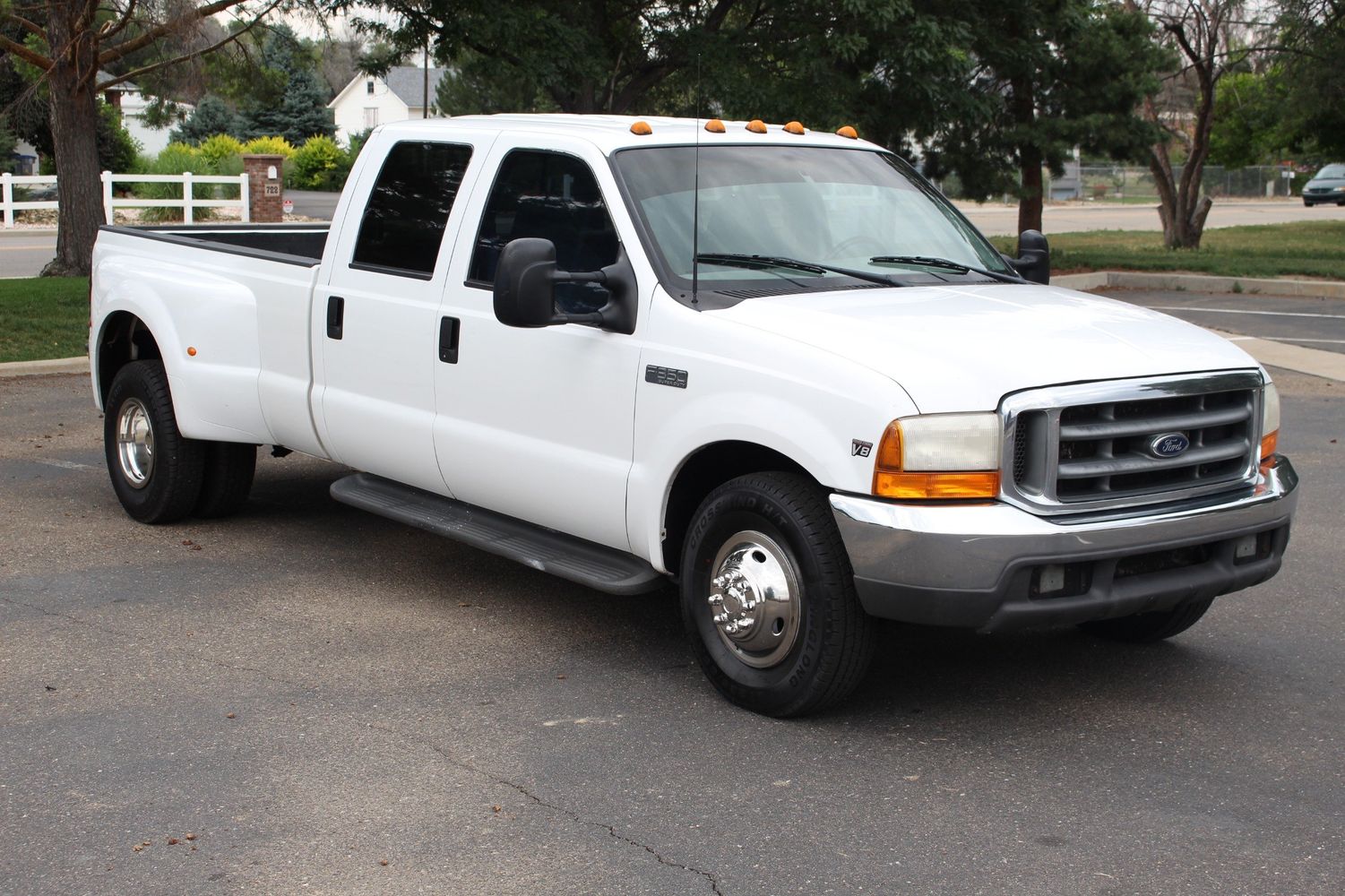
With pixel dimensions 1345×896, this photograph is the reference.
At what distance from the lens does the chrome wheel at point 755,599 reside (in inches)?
203

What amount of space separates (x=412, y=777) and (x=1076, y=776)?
2010 mm

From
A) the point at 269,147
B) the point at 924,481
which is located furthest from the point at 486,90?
the point at 924,481

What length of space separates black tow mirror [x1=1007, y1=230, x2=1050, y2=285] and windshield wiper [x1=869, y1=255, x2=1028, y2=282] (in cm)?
49

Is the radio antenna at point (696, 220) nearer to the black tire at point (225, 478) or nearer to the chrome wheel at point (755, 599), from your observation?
the chrome wheel at point (755, 599)

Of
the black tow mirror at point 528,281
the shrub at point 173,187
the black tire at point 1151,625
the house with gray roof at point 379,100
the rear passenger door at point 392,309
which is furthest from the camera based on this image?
the house with gray roof at point 379,100

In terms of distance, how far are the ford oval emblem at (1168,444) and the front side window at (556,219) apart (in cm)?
203

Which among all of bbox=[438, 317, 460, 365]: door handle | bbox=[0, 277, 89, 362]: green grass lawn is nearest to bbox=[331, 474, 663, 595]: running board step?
bbox=[438, 317, 460, 365]: door handle

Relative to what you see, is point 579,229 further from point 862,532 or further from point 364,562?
point 364,562

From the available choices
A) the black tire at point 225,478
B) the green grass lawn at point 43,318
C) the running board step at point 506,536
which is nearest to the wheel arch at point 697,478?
the running board step at point 506,536

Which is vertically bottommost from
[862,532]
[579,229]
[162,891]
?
[162,891]

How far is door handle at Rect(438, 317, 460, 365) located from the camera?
6266 mm

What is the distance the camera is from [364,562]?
743cm

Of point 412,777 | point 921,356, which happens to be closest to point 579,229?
point 921,356

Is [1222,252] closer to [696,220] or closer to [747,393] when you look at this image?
[696,220]
